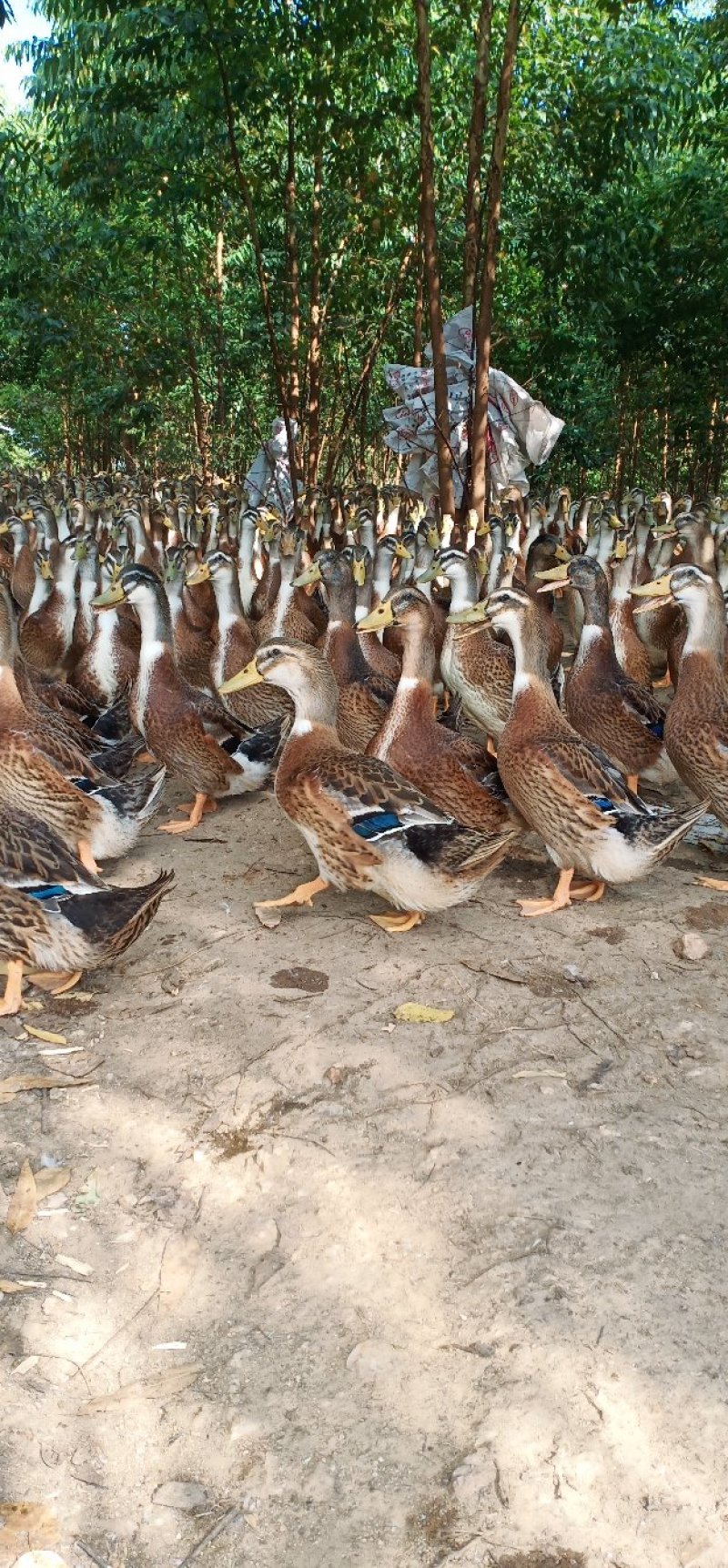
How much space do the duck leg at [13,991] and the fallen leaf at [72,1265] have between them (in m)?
1.48

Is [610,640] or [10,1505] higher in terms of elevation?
[610,640]

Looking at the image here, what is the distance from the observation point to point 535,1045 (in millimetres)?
4277

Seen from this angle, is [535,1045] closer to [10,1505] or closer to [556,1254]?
[556,1254]

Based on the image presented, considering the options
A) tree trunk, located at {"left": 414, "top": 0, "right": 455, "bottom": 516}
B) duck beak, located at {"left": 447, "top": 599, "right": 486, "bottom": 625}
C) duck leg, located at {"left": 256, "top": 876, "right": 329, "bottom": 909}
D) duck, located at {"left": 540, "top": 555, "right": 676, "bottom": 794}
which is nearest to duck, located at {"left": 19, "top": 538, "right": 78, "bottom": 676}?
tree trunk, located at {"left": 414, "top": 0, "right": 455, "bottom": 516}

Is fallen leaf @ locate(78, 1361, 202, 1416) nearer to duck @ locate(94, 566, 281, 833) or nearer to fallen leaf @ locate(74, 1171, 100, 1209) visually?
fallen leaf @ locate(74, 1171, 100, 1209)

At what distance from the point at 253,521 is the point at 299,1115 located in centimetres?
820

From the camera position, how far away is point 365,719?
7074 millimetres

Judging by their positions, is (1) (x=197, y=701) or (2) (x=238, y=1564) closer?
(2) (x=238, y=1564)

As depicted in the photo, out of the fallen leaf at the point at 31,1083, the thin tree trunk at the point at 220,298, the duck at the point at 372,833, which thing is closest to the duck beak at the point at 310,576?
the duck at the point at 372,833

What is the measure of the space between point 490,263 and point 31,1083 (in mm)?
7452

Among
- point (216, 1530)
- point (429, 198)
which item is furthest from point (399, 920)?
point (429, 198)

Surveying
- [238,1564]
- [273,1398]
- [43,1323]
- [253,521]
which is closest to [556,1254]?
[273,1398]

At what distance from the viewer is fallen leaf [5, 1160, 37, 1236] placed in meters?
3.42

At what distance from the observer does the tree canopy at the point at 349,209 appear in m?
11.6
